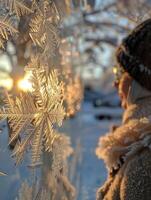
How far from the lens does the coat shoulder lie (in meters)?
1.98

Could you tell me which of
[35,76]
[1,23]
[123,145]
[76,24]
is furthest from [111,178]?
[76,24]

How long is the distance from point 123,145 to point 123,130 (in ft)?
0.19

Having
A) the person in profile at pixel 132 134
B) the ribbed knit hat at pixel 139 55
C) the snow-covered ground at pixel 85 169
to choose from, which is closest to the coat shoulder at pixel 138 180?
the person in profile at pixel 132 134

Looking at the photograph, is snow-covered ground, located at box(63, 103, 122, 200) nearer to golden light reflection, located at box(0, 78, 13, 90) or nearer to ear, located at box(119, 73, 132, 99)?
golden light reflection, located at box(0, 78, 13, 90)

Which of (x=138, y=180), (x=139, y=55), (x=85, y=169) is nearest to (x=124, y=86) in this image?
(x=139, y=55)

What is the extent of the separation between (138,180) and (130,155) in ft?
0.41

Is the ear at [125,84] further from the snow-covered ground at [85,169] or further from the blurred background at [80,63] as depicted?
the snow-covered ground at [85,169]

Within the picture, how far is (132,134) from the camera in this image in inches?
88.0

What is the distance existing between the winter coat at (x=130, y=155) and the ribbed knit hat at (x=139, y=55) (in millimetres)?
90

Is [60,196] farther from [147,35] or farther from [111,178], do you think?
[147,35]

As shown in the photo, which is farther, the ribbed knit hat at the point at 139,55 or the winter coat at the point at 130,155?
the ribbed knit hat at the point at 139,55

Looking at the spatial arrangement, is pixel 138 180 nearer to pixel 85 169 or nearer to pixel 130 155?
pixel 130 155

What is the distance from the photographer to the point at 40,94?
6.79 ft

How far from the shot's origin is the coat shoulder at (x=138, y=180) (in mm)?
1979
